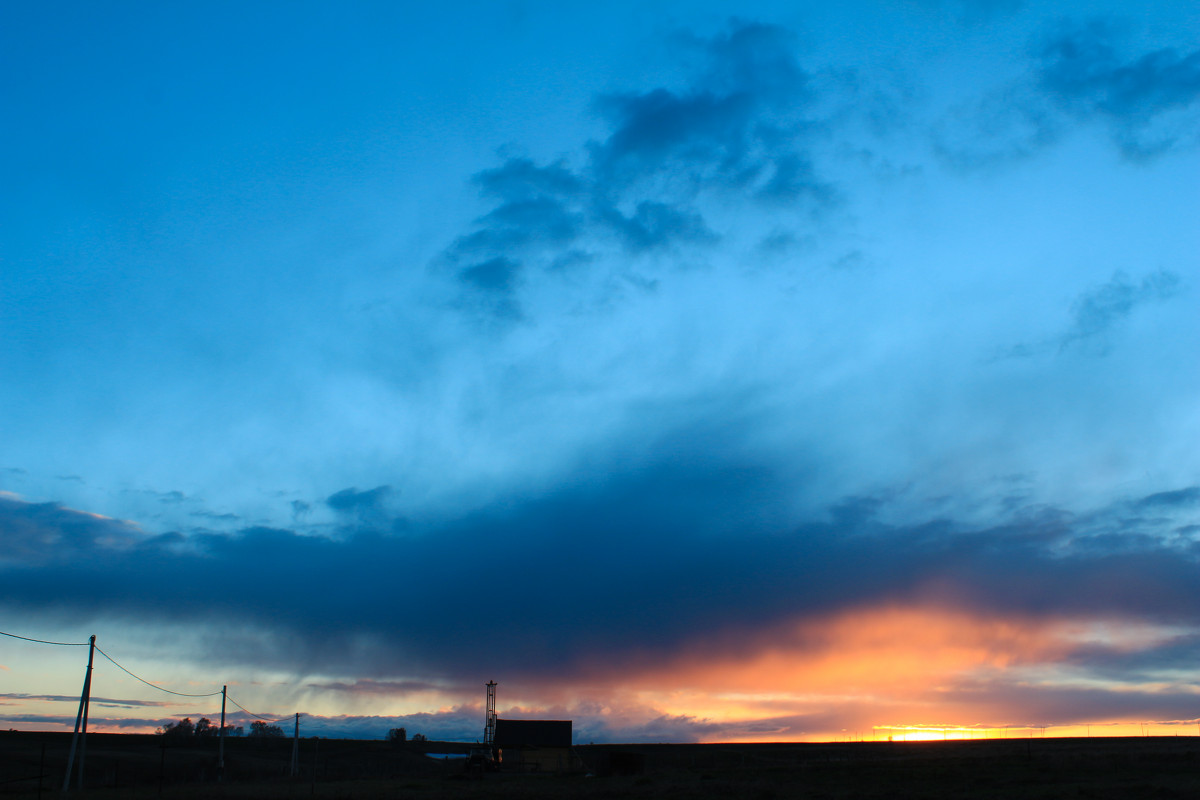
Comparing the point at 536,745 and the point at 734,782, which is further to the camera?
the point at 536,745

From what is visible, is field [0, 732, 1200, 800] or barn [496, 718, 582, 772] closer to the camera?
field [0, 732, 1200, 800]

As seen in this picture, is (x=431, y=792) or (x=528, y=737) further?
(x=528, y=737)

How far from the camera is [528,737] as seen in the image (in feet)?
288

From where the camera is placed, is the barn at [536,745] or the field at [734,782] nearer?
the field at [734,782]

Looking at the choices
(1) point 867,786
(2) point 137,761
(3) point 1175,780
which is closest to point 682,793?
(1) point 867,786

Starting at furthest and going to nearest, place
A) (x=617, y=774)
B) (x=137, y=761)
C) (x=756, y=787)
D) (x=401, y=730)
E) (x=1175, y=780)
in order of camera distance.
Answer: (x=401, y=730) → (x=137, y=761) → (x=617, y=774) → (x=756, y=787) → (x=1175, y=780)

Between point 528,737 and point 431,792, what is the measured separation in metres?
36.7

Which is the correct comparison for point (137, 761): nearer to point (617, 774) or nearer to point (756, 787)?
point (617, 774)

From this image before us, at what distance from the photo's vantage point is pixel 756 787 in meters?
51.1

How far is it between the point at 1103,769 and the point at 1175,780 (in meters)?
8.43

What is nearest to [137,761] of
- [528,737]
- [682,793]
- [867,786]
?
[528,737]

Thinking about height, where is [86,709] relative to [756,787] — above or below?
above

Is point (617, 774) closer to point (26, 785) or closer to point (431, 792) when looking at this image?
point (431, 792)

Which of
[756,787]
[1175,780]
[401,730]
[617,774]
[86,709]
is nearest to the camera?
[1175,780]
